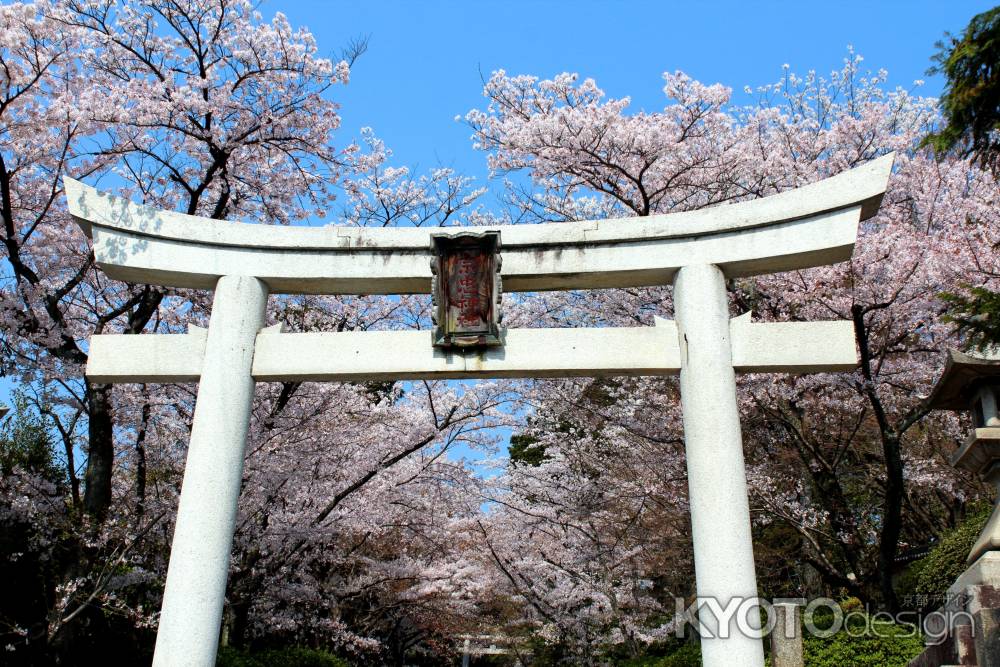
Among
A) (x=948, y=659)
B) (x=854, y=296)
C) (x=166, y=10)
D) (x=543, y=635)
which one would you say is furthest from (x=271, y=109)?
(x=543, y=635)

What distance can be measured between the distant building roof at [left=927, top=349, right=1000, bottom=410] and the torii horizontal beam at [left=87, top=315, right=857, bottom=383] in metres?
0.90

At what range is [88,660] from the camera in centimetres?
1041

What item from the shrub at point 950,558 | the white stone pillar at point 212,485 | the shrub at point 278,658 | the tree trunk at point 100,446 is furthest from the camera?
the shrub at point 278,658

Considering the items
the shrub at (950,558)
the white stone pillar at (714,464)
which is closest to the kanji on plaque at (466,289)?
the white stone pillar at (714,464)

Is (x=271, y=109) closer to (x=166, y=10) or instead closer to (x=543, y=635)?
(x=166, y=10)

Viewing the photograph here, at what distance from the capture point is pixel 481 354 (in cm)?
630

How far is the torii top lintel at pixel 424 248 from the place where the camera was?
20.7ft

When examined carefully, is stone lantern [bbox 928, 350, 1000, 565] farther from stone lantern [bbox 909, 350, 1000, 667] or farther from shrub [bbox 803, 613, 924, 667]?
shrub [bbox 803, 613, 924, 667]

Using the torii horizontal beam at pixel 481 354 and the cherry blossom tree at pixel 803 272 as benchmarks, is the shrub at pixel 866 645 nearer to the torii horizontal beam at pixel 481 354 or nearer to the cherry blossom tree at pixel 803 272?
the cherry blossom tree at pixel 803 272

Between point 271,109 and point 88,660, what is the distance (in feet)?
24.8

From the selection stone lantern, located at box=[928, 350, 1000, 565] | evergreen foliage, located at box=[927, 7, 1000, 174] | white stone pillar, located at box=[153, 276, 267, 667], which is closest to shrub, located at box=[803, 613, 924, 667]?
stone lantern, located at box=[928, 350, 1000, 565]

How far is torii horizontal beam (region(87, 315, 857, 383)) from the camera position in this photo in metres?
6.07

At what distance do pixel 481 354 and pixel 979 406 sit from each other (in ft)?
13.1

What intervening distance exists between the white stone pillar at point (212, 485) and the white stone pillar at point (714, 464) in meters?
3.46
